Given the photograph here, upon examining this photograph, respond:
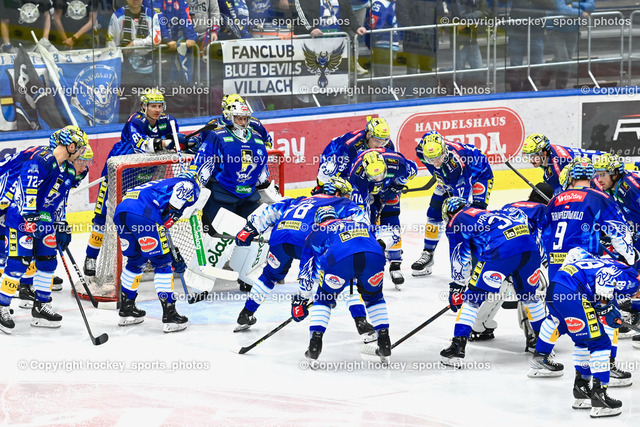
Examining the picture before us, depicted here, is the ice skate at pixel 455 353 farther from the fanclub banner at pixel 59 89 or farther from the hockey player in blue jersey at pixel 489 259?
the fanclub banner at pixel 59 89

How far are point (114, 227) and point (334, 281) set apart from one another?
273cm

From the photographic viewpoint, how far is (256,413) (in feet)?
19.1

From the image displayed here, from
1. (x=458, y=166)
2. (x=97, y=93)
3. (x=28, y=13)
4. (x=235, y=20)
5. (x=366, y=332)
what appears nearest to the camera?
(x=366, y=332)

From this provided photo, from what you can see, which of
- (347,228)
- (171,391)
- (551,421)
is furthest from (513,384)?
(171,391)

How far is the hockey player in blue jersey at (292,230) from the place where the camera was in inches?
267

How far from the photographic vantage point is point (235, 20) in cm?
1165

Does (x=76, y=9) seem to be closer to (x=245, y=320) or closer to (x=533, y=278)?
(x=245, y=320)

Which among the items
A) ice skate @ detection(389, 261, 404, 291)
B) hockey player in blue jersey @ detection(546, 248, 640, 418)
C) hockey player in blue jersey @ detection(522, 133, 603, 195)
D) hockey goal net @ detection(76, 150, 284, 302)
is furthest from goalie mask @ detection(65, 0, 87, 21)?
hockey player in blue jersey @ detection(546, 248, 640, 418)

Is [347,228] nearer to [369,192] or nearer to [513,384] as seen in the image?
[513,384]

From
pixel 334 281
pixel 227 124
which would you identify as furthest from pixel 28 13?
pixel 334 281

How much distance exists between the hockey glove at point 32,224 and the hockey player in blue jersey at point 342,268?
204 cm

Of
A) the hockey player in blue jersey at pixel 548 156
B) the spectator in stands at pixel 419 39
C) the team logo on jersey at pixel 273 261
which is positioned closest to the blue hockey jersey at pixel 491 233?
the team logo on jersey at pixel 273 261

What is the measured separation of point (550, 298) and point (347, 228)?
1.38m

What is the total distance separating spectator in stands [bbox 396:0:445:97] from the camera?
498 inches
